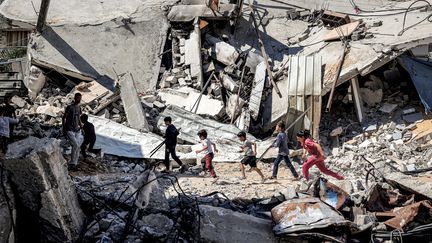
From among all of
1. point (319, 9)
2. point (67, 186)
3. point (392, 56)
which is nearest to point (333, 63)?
point (392, 56)

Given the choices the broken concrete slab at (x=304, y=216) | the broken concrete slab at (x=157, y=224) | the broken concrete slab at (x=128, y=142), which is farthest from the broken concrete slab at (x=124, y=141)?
the broken concrete slab at (x=304, y=216)

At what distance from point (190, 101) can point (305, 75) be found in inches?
105

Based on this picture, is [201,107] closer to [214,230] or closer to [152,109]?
[152,109]

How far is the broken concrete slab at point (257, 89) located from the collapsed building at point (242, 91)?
33mm

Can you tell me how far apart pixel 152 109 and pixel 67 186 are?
744 centimetres

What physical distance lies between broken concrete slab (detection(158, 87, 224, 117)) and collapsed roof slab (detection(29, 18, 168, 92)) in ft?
2.44

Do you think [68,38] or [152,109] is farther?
[68,38]

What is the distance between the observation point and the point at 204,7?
52.7 ft

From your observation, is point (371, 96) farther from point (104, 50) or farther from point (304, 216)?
point (304, 216)

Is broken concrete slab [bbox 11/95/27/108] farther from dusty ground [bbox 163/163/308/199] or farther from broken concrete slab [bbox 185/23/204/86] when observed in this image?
dusty ground [bbox 163/163/308/199]

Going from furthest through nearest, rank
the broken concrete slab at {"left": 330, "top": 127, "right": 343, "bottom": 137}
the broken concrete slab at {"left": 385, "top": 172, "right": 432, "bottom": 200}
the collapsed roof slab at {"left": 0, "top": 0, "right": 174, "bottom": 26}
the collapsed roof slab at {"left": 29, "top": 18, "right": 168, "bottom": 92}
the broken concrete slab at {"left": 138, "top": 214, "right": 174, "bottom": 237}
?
1. the collapsed roof slab at {"left": 0, "top": 0, "right": 174, "bottom": 26}
2. the collapsed roof slab at {"left": 29, "top": 18, "right": 168, "bottom": 92}
3. the broken concrete slab at {"left": 330, "top": 127, "right": 343, "bottom": 137}
4. the broken concrete slab at {"left": 385, "top": 172, "right": 432, "bottom": 200}
5. the broken concrete slab at {"left": 138, "top": 214, "right": 174, "bottom": 237}

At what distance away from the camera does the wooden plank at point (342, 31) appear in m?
15.0

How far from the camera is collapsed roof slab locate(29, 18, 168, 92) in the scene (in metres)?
15.7

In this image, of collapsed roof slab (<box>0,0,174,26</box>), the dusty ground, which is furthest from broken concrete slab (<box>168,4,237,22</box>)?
the dusty ground
